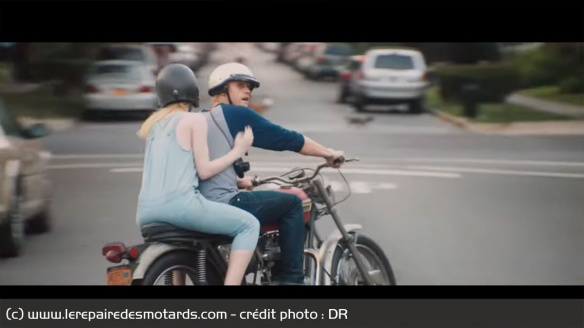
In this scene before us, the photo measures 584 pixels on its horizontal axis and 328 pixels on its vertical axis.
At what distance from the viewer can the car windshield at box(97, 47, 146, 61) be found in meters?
27.7

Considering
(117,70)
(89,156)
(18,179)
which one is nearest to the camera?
(18,179)

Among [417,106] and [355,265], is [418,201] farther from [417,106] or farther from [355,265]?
[417,106]

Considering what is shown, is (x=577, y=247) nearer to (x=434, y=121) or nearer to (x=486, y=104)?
(x=434, y=121)

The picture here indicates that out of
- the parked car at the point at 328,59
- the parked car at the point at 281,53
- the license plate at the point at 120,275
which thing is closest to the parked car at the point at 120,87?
the parked car at the point at 328,59

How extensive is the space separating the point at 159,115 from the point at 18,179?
4.41m

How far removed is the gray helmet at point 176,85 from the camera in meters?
6.30

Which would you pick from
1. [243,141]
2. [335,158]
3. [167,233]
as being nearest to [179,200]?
[167,233]

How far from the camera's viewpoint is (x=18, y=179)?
10.4 m

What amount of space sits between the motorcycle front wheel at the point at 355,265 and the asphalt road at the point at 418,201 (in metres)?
2.01

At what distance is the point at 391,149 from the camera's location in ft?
68.7

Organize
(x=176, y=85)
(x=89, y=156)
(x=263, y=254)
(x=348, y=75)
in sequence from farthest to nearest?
(x=348, y=75) → (x=89, y=156) → (x=263, y=254) → (x=176, y=85)

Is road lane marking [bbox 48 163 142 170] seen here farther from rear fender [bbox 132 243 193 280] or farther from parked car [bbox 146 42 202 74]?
rear fender [bbox 132 243 193 280]

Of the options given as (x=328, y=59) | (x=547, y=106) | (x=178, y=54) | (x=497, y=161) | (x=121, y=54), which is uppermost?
(x=328, y=59)
